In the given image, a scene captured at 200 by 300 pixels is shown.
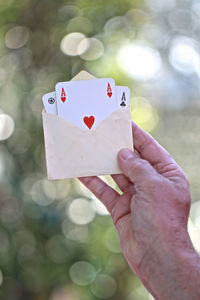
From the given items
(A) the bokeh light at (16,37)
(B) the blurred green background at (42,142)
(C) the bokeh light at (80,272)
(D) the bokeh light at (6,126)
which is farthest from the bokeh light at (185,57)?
(C) the bokeh light at (80,272)

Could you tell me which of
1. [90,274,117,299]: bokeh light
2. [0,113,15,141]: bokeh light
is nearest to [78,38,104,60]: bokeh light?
[0,113,15,141]: bokeh light

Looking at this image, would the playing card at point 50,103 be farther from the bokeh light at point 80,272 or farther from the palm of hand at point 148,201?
the bokeh light at point 80,272

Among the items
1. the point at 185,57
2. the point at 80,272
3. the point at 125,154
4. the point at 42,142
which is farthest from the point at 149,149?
the point at 185,57

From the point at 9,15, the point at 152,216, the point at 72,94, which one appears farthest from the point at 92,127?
the point at 9,15

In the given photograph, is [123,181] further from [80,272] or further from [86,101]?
[80,272]

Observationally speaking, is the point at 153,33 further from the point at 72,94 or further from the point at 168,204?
the point at 168,204
